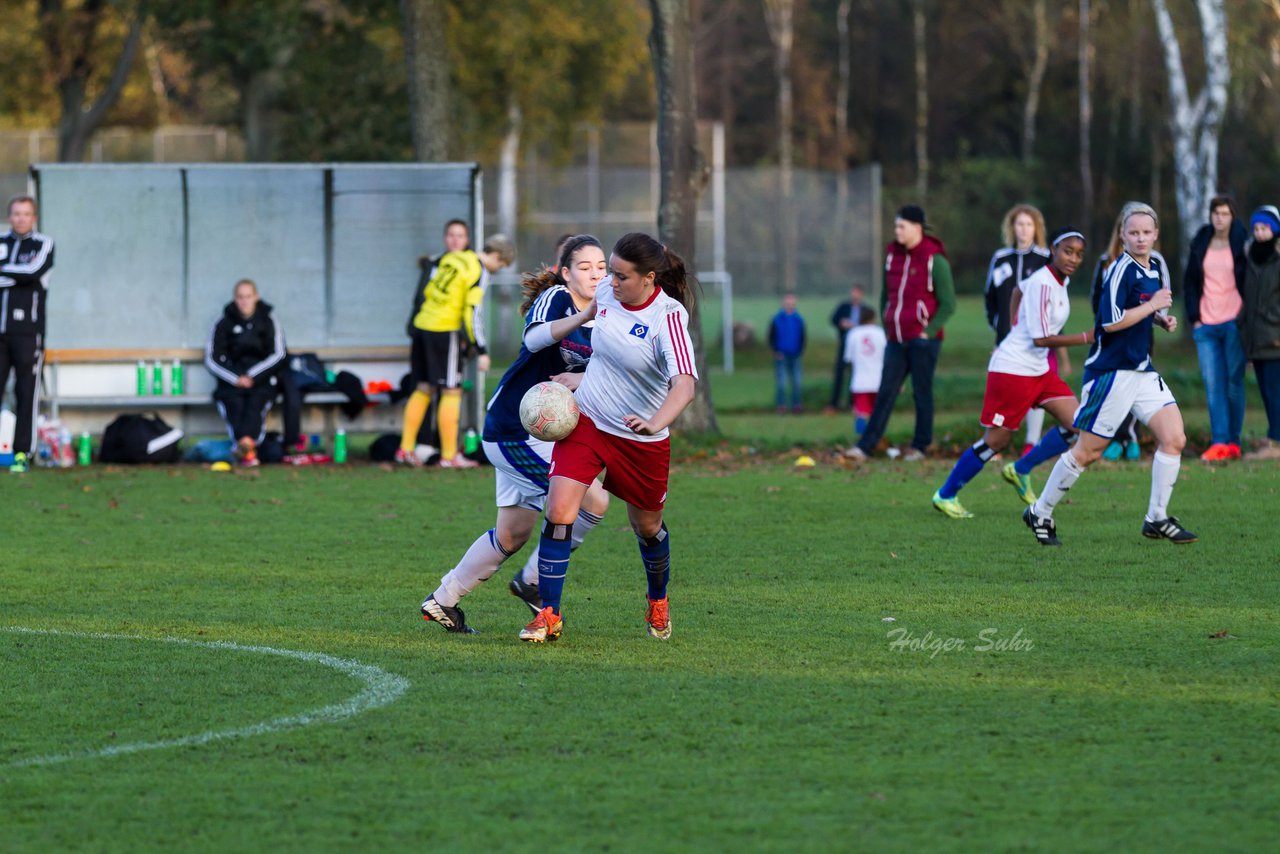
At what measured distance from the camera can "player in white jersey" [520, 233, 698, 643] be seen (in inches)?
280

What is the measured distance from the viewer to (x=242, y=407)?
16906 millimetres

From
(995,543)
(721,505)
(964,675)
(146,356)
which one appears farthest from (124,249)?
(964,675)

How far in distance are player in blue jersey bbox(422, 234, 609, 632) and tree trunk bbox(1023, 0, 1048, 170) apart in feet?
169

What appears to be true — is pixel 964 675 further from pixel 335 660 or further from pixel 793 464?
pixel 793 464

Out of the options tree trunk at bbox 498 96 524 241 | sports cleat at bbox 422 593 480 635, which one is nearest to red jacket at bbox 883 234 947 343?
sports cleat at bbox 422 593 480 635

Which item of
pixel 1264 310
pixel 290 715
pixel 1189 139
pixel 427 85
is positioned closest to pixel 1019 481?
pixel 1264 310

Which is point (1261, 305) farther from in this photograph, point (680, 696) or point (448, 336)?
point (680, 696)

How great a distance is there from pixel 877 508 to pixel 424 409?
17.8 ft

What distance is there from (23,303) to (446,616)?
9.50m

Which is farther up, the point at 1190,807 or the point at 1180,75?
the point at 1180,75

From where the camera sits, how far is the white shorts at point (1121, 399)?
10.2 metres

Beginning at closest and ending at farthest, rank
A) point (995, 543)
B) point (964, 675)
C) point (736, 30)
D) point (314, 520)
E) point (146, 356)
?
point (964, 675)
point (995, 543)
point (314, 520)
point (146, 356)
point (736, 30)

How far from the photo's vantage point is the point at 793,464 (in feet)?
54.1

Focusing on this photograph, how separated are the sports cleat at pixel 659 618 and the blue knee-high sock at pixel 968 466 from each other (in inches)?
172
